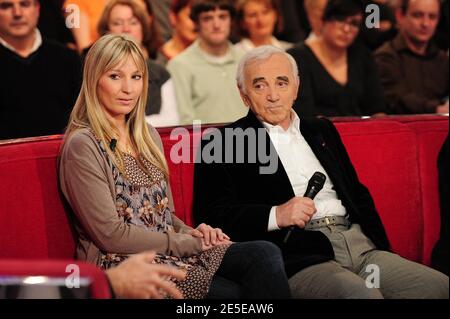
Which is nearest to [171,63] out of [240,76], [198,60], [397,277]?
[198,60]

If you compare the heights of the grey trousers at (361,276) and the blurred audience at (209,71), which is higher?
the blurred audience at (209,71)

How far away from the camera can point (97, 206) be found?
2133 mm

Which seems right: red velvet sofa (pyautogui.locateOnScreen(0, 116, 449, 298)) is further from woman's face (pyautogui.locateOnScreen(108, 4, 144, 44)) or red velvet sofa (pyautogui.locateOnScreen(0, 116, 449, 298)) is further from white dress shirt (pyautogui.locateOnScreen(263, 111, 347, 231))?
woman's face (pyautogui.locateOnScreen(108, 4, 144, 44))

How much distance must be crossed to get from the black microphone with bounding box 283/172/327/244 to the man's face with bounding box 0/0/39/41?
132cm

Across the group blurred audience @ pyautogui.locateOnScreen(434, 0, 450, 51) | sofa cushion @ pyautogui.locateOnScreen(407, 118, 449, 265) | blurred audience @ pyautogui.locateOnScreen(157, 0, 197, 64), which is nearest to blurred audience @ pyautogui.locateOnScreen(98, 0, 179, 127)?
blurred audience @ pyautogui.locateOnScreen(157, 0, 197, 64)

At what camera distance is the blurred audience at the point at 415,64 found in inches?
148

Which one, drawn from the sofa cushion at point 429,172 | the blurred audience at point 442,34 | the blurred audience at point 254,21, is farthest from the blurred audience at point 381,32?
the sofa cushion at point 429,172

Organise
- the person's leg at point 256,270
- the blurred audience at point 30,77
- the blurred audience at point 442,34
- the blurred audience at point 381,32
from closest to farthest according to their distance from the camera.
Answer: the person's leg at point 256,270 < the blurred audience at point 30,77 < the blurred audience at point 442,34 < the blurred audience at point 381,32

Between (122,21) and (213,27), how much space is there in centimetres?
39

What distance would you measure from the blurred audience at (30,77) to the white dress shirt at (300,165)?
0.93 m

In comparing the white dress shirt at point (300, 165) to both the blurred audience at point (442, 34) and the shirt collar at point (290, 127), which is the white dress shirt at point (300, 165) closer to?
the shirt collar at point (290, 127)

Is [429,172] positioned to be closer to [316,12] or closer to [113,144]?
[113,144]

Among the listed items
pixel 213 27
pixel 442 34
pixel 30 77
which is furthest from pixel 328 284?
pixel 442 34

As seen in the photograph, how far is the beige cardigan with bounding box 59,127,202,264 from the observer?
2.14 metres
